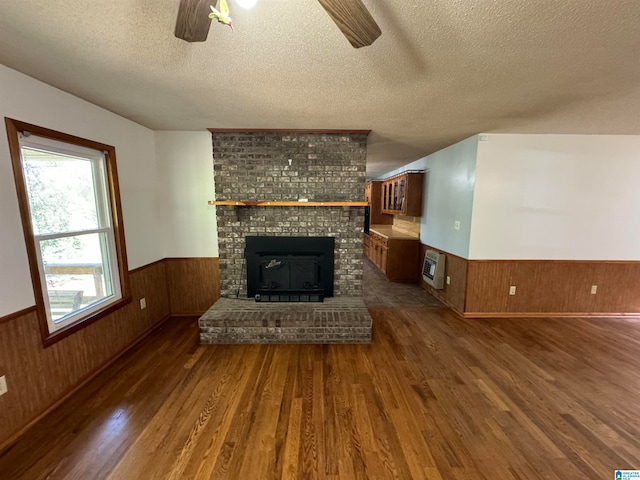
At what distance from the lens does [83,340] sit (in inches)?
85.5

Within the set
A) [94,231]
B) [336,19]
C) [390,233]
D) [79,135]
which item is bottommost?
[390,233]

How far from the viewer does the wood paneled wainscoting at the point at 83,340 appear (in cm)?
165

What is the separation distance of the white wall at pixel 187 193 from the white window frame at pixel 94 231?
0.78m

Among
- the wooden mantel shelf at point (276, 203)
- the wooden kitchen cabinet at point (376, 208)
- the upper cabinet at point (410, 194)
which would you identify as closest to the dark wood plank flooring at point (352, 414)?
the wooden mantel shelf at point (276, 203)

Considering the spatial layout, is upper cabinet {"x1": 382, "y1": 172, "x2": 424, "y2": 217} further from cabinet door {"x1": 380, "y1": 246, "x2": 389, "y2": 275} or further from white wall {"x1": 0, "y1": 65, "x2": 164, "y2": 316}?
white wall {"x1": 0, "y1": 65, "x2": 164, "y2": 316}

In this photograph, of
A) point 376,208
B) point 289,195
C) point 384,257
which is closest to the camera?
point 289,195

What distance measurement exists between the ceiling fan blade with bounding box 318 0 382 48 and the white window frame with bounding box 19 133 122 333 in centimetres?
228

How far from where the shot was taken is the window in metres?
1.80

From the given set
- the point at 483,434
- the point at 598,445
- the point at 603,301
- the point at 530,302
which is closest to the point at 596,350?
the point at 530,302

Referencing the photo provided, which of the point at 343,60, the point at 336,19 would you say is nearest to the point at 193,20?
the point at 336,19

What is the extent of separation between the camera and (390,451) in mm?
1568

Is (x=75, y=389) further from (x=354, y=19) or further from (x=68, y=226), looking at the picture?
(x=354, y=19)

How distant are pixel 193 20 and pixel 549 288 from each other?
4651 millimetres

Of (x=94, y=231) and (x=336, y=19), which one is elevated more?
(x=336, y=19)
